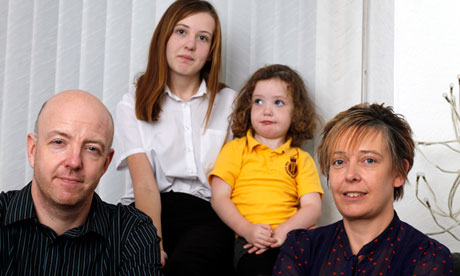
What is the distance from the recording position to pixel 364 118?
1650 millimetres

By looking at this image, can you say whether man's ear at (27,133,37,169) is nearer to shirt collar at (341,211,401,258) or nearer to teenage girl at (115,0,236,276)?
teenage girl at (115,0,236,276)

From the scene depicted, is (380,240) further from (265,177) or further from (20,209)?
(20,209)

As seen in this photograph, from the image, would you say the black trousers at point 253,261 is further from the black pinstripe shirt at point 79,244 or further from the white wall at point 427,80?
the white wall at point 427,80

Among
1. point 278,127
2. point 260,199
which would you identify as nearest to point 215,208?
point 260,199

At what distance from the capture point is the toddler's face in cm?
219

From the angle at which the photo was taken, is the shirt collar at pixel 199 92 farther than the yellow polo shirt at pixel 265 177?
Yes

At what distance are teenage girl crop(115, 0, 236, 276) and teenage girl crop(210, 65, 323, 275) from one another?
9 centimetres

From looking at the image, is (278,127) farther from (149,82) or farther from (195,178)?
(149,82)

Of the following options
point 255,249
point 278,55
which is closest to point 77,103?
point 255,249

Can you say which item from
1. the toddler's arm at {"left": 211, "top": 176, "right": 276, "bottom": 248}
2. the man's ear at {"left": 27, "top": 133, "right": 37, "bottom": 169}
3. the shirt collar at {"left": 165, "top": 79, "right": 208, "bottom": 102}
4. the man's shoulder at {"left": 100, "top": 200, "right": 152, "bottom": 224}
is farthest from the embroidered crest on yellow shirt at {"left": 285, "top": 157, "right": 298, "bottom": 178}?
the man's ear at {"left": 27, "top": 133, "right": 37, "bottom": 169}

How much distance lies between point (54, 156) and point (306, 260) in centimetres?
74

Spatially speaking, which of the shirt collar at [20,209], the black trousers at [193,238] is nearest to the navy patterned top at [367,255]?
the black trousers at [193,238]

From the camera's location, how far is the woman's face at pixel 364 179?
1.57m

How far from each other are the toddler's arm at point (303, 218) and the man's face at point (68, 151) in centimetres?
70
